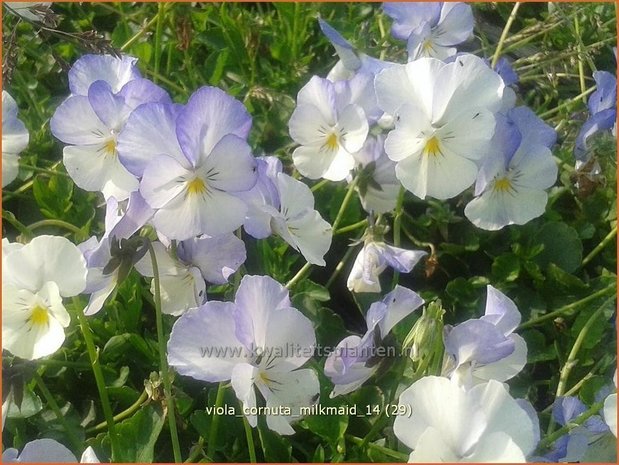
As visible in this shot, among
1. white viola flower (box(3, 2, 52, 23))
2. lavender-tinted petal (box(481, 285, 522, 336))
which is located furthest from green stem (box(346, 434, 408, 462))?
white viola flower (box(3, 2, 52, 23))

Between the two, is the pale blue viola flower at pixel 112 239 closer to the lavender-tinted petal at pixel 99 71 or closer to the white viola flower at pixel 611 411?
the lavender-tinted petal at pixel 99 71

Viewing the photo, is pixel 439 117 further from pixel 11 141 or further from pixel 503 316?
pixel 11 141

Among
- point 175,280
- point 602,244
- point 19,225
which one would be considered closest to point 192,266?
point 175,280

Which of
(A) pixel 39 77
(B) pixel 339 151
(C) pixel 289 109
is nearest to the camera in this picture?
(B) pixel 339 151

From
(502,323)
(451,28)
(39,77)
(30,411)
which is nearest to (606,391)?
(502,323)

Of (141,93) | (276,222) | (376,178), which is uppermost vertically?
(141,93)

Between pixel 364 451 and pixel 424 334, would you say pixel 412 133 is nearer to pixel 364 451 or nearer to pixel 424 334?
pixel 424 334
